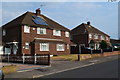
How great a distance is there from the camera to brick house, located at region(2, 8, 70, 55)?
29.5 metres

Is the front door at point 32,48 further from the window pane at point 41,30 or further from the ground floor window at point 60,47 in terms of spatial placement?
the ground floor window at point 60,47

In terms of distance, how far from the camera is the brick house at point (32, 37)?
29.5m

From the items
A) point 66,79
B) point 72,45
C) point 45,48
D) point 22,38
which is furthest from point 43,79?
point 72,45

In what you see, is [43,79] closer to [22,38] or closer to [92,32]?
[22,38]

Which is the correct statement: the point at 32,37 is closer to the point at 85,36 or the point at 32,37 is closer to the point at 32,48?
the point at 32,48

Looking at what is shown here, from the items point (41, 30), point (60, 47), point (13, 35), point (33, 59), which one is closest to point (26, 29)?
point (13, 35)

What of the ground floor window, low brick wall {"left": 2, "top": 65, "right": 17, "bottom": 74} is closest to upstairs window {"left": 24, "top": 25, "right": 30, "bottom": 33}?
the ground floor window

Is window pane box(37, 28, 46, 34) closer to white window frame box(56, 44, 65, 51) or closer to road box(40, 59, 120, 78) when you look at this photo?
white window frame box(56, 44, 65, 51)

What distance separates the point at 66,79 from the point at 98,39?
45.8m

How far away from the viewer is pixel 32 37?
30641 mm

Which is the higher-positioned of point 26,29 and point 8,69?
point 26,29

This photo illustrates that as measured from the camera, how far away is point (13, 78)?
464 inches

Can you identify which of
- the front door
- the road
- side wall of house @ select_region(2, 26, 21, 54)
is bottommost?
the road

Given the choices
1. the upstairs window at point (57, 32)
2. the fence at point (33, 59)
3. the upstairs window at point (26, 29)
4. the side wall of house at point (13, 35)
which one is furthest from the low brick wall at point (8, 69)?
the upstairs window at point (57, 32)
